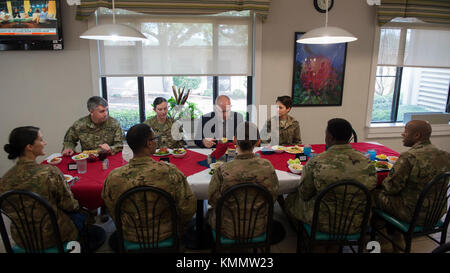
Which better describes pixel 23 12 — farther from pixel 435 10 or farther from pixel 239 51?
pixel 435 10

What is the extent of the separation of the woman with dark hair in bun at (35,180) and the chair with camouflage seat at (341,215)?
162 centimetres

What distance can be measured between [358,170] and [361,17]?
10.8 ft

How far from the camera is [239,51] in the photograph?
4.26m

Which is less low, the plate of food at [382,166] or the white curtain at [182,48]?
the white curtain at [182,48]

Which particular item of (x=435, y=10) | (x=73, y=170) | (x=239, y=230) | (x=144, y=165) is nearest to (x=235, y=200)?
(x=239, y=230)

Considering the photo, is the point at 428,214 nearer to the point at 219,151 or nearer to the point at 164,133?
the point at 219,151

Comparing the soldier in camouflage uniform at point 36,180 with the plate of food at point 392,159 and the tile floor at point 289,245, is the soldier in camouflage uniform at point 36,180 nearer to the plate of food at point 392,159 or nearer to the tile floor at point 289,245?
the tile floor at point 289,245

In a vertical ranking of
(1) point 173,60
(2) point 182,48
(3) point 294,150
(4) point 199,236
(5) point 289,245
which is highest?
(2) point 182,48

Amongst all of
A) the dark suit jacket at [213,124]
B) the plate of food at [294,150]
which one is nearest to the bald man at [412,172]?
the plate of food at [294,150]

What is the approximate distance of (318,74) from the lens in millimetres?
4492

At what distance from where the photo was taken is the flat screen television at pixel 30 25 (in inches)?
145

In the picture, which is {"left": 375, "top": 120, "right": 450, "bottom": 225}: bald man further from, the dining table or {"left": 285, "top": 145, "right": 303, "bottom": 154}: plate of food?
{"left": 285, "top": 145, "right": 303, "bottom": 154}: plate of food

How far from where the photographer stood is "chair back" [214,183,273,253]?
188 cm

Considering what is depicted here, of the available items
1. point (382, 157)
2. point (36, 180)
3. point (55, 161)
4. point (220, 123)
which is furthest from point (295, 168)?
point (55, 161)
